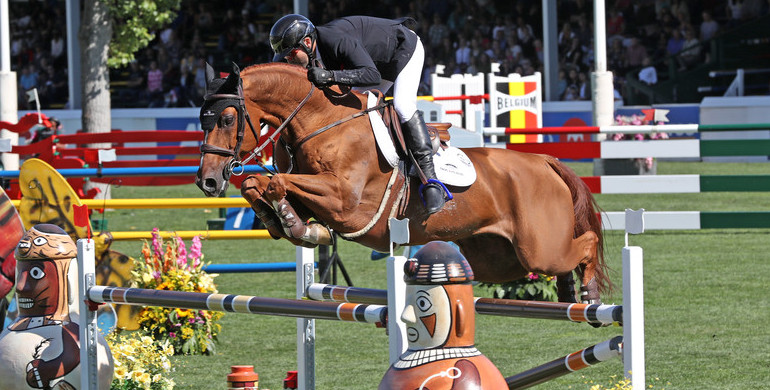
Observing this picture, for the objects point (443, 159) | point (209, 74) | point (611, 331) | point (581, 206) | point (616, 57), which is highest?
point (616, 57)

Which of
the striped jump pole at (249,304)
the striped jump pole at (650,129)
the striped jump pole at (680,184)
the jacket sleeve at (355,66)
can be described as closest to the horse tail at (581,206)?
the jacket sleeve at (355,66)

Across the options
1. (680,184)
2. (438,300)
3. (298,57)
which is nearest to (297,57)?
(298,57)

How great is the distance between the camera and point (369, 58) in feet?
17.3

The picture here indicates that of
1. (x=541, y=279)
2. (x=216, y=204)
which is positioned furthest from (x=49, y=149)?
(x=541, y=279)

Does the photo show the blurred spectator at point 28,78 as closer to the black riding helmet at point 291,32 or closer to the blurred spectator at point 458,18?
the blurred spectator at point 458,18

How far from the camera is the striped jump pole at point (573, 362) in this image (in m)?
3.49

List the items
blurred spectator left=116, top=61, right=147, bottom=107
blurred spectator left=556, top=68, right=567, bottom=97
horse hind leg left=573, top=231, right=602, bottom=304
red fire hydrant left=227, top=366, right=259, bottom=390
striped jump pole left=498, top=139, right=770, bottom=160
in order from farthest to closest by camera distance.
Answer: blurred spectator left=116, top=61, right=147, bottom=107
blurred spectator left=556, top=68, right=567, bottom=97
striped jump pole left=498, top=139, right=770, bottom=160
horse hind leg left=573, top=231, right=602, bottom=304
red fire hydrant left=227, top=366, right=259, bottom=390

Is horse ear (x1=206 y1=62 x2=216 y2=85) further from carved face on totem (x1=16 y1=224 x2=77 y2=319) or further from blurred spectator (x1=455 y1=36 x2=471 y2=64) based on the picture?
blurred spectator (x1=455 y1=36 x2=471 y2=64)

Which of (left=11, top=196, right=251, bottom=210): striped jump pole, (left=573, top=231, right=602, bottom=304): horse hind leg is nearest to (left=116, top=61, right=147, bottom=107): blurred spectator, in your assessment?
(left=11, top=196, right=251, bottom=210): striped jump pole

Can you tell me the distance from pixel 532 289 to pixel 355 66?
10.9 feet

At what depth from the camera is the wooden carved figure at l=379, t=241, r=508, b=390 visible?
3.06 metres

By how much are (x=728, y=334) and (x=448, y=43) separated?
1575 centimetres

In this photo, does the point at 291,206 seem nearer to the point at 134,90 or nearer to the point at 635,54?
the point at 635,54

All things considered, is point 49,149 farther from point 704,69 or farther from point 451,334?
point 704,69
